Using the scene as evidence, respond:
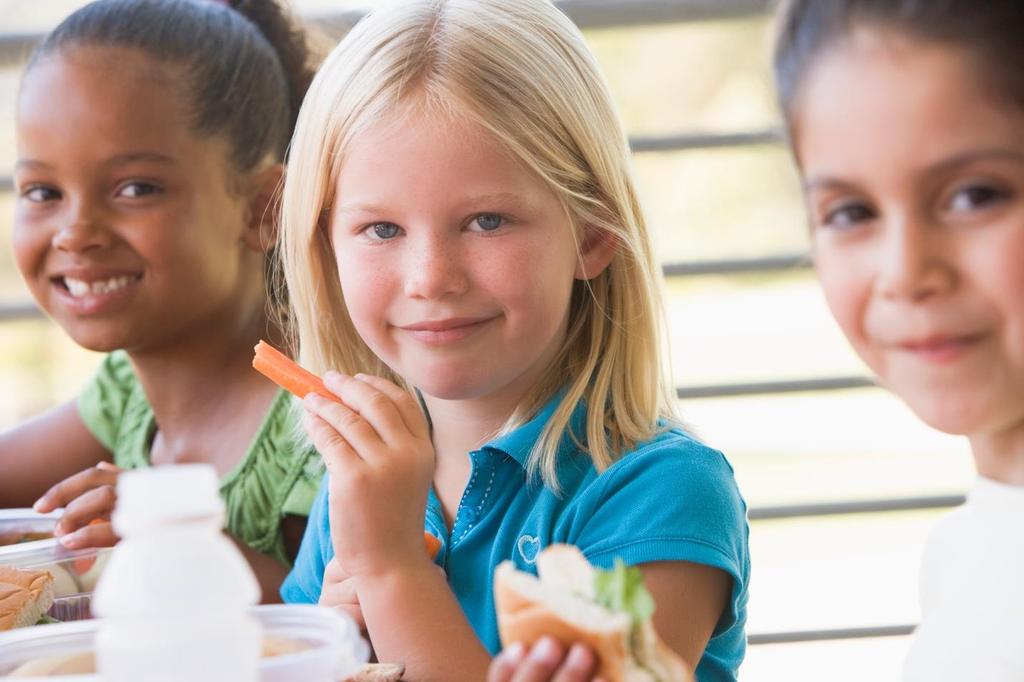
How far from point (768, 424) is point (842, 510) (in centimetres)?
69

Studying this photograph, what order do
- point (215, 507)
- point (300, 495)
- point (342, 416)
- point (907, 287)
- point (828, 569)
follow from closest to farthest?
point (215, 507), point (907, 287), point (342, 416), point (300, 495), point (828, 569)

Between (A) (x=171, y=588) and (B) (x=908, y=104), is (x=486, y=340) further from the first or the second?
(A) (x=171, y=588)

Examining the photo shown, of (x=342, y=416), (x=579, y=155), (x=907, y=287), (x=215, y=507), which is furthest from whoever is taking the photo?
(x=579, y=155)

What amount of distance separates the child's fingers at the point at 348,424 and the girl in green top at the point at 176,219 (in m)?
0.67

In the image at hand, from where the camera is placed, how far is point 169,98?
7.55ft

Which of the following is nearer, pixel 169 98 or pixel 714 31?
pixel 169 98

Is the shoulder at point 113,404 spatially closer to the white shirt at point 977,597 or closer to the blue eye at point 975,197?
the white shirt at point 977,597

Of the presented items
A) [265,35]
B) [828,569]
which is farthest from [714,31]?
[828,569]

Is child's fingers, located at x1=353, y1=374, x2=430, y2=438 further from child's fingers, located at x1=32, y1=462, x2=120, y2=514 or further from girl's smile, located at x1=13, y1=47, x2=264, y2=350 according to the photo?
girl's smile, located at x1=13, y1=47, x2=264, y2=350

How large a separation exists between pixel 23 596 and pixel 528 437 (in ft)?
2.29

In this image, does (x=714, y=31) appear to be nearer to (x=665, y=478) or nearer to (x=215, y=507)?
(x=665, y=478)

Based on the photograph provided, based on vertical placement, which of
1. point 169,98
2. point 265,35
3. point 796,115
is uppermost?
point 265,35

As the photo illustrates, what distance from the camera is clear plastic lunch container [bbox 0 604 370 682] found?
1031 millimetres

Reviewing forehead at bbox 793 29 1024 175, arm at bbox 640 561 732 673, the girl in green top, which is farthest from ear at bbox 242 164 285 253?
forehead at bbox 793 29 1024 175
